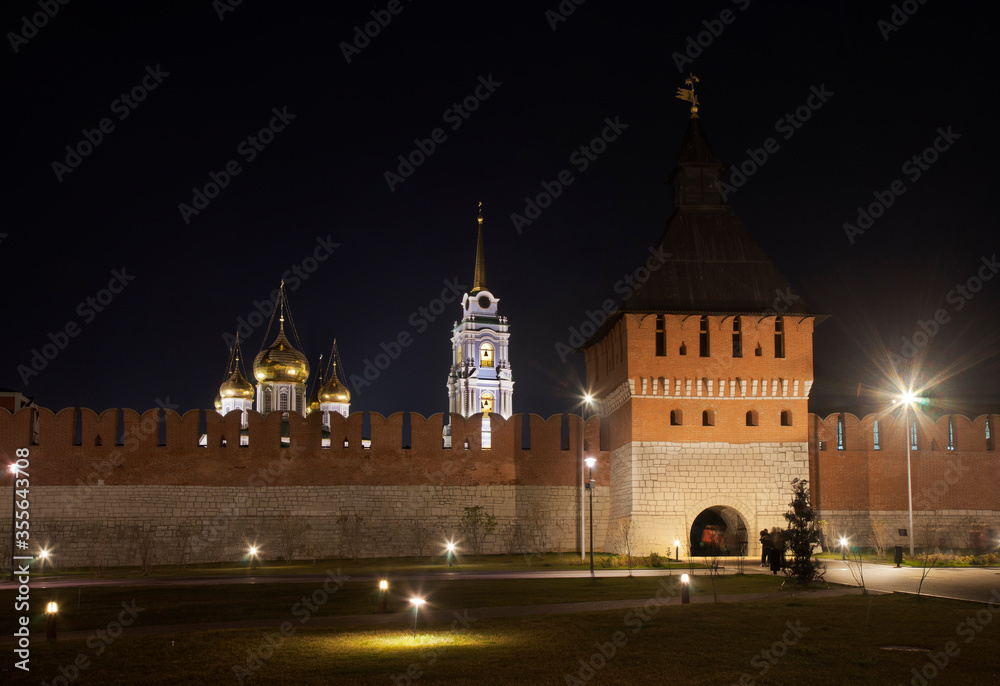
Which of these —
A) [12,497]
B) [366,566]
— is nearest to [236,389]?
[12,497]

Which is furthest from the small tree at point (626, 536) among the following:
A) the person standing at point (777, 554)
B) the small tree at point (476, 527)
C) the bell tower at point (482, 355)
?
the bell tower at point (482, 355)

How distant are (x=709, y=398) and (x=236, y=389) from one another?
27.2 metres

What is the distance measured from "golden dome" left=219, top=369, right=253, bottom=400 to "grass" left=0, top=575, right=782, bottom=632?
93.0 feet

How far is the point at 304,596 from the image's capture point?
16.6m

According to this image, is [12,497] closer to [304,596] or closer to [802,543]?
[304,596]

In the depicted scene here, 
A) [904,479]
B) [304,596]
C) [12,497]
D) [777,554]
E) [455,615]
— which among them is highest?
[904,479]

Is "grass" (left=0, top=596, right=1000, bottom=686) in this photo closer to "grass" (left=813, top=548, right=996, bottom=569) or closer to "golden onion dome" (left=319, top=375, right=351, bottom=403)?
"grass" (left=813, top=548, right=996, bottom=569)

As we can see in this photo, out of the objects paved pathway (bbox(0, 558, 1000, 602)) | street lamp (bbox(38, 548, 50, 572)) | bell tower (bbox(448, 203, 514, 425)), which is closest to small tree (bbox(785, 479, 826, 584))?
paved pathway (bbox(0, 558, 1000, 602))

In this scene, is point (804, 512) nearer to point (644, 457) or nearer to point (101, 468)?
point (644, 457)

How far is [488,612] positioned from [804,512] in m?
6.21

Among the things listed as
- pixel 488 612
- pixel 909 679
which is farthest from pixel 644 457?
pixel 909 679

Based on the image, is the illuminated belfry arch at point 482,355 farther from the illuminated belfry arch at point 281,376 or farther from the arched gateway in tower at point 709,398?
the arched gateway in tower at point 709,398

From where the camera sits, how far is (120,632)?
1253cm

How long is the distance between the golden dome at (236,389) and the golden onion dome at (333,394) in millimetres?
3642
